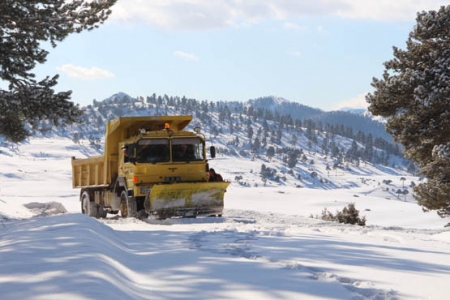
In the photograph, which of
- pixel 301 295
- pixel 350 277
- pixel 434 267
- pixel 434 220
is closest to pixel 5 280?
pixel 301 295

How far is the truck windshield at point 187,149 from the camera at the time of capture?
17844 mm

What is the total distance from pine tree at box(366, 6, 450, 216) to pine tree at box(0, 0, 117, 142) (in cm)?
1072

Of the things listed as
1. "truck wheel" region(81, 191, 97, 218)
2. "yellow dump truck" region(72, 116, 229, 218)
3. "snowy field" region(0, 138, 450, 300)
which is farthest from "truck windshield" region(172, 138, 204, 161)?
"snowy field" region(0, 138, 450, 300)

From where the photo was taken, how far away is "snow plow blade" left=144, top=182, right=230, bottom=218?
Result: 16922 millimetres

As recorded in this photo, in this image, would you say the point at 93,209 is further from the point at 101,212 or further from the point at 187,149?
the point at 187,149

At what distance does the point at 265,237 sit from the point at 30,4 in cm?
981

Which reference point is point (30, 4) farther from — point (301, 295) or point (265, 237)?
point (301, 295)

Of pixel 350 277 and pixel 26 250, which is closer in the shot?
pixel 350 277

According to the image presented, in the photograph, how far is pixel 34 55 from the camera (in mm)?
16922

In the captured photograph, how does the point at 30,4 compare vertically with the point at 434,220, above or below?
above

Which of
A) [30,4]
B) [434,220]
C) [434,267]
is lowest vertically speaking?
[434,220]

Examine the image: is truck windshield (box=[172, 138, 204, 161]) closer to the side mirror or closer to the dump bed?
the dump bed

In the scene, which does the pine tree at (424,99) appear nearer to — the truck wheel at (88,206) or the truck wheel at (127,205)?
the truck wheel at (127,205)

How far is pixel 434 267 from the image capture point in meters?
7.04
